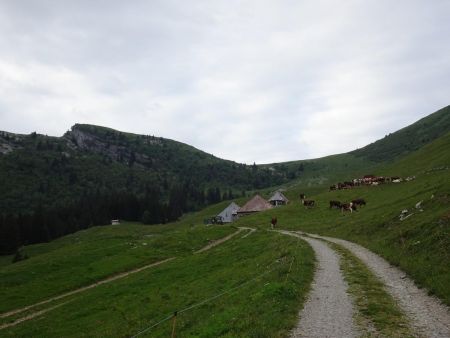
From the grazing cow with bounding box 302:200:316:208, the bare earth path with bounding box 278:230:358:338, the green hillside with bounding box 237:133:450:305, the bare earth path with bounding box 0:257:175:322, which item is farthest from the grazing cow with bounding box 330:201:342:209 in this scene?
the bare earth path with bounding box 278:230:358:338

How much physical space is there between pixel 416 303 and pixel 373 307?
2145 millimetres

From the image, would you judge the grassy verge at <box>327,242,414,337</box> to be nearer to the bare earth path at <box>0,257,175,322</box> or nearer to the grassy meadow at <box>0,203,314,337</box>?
the grassy meadow at <box>0,203,314,337</box>

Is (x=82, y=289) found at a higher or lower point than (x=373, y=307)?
lower

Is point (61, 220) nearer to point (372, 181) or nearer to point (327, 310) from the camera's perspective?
point (372, 181)

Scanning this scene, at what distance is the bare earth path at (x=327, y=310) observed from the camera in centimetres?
1555

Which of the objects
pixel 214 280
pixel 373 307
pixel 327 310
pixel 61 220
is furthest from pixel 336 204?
pixel 61 220

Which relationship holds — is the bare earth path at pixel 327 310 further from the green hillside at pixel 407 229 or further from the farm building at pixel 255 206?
the farm building at pixel 255 206

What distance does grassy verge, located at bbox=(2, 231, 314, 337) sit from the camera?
1845 cm

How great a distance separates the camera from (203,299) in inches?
1185

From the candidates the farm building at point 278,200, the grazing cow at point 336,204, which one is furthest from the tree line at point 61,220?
the grazing cow at point 336,204

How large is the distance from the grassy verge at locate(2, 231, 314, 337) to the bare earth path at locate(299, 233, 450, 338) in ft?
14.3

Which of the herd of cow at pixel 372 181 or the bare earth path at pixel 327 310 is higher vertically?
the herd of cow at pixel 372 181

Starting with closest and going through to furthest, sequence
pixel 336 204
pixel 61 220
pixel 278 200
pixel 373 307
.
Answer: pixel 373 307 < pixel 336 204 < pixel 278 200 < pixel 61 220

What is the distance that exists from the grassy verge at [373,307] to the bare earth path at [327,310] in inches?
15.9
